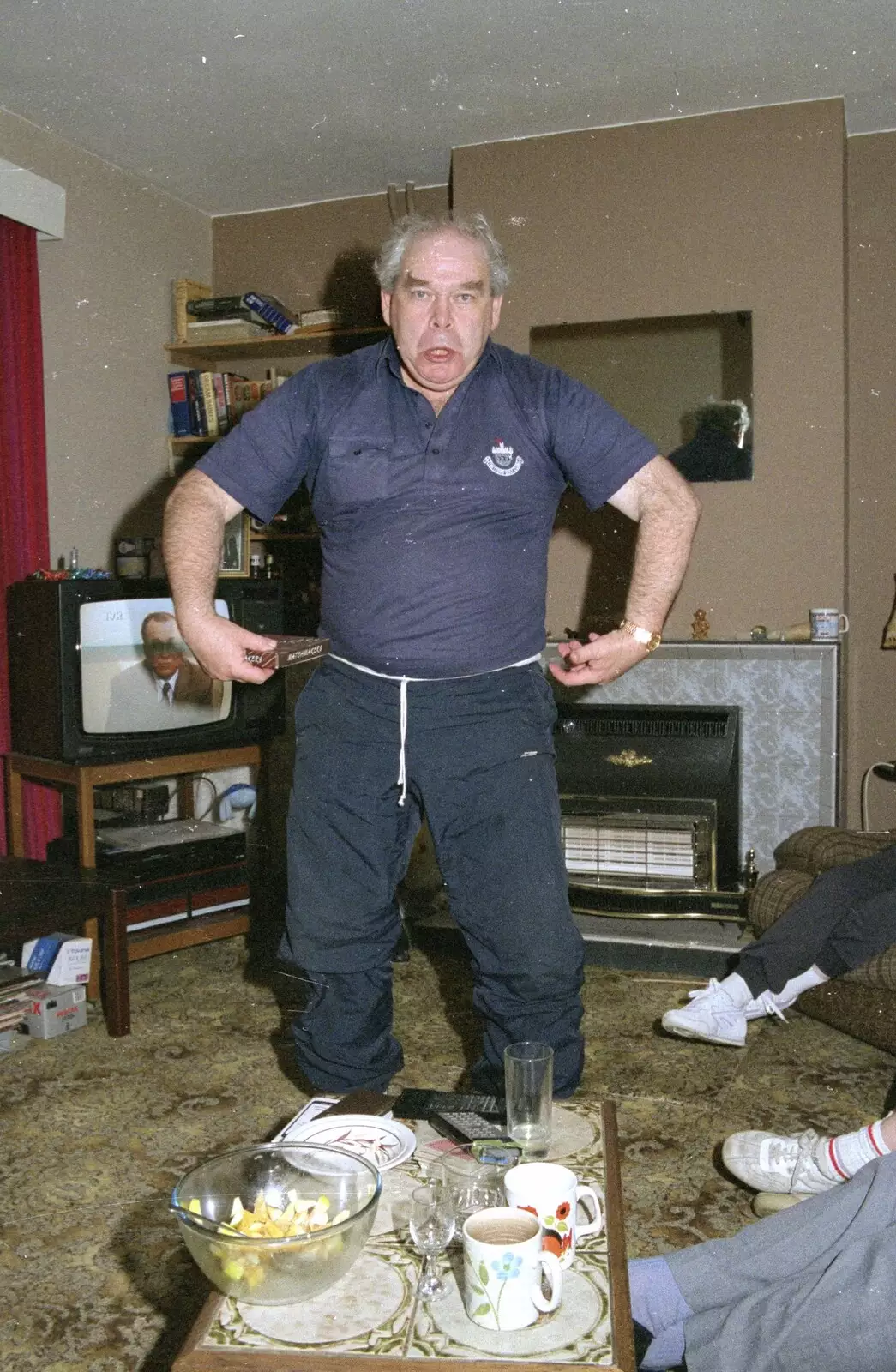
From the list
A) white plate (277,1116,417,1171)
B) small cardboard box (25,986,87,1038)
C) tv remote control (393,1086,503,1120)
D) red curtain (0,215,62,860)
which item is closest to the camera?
white plate (277,1116,417,1171)

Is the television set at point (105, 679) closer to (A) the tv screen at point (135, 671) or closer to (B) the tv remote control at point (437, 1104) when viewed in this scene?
(A) the tv screen at point (135, 671)

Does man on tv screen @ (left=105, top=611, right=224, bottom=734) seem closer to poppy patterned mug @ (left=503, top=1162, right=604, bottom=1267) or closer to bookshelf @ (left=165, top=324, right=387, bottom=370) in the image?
bookshelf @ (left=165, top=324, right=387, bottom=370)

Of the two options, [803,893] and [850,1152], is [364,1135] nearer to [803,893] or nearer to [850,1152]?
[850,1152]

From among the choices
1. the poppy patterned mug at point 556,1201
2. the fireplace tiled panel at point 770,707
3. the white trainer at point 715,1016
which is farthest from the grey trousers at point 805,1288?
the fireplace tiled panel at point 770,707

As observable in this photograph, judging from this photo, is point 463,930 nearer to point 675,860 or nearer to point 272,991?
point 272,991

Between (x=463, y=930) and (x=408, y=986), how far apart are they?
122cm

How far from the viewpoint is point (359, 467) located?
6.12 feet

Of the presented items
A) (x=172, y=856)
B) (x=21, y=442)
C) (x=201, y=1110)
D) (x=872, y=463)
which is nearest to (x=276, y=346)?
(x=21, y=442)

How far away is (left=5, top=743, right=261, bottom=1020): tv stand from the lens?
2920 millimetres

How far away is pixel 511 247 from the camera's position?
12.2ft

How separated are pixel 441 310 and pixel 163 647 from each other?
4.99 feet

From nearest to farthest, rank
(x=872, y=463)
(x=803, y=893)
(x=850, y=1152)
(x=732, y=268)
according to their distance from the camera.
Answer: (x=850, y=1152) → (x=803, y=893) → (x=732, y=268) → (x=872, y=463)

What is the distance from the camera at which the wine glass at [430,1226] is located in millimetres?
1015

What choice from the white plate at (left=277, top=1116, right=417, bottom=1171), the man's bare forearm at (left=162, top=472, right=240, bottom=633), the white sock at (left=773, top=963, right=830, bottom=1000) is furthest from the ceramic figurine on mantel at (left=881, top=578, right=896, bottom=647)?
the white plate at (left=277, top=1116, right=417, bottom=1171)
